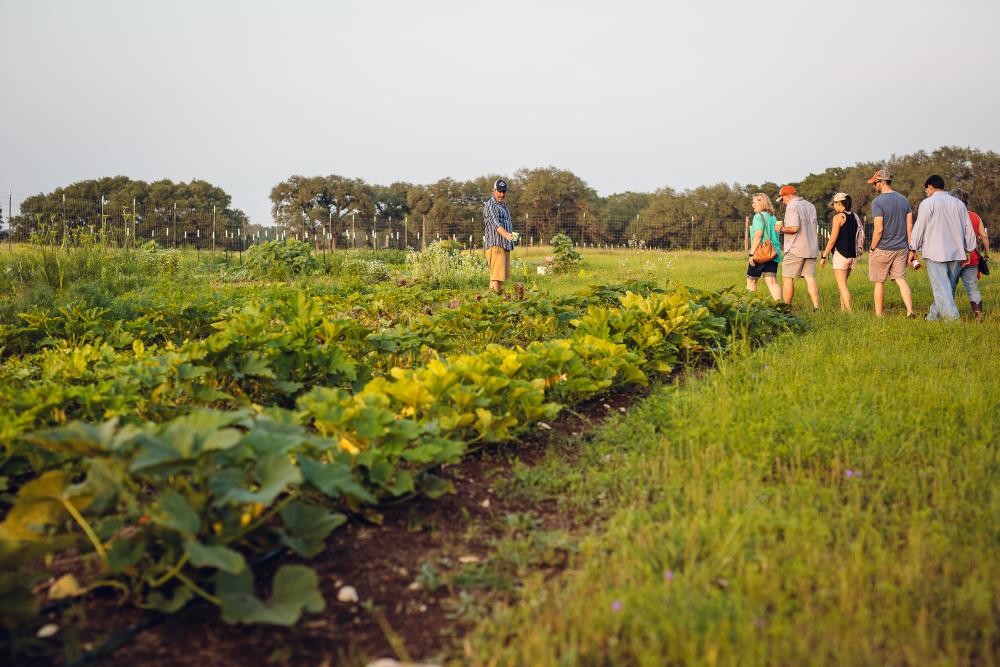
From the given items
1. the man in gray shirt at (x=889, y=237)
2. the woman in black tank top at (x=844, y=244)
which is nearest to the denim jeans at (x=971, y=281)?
the man in gray shirt at (x=889, y=237)

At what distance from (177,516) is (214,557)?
175mm

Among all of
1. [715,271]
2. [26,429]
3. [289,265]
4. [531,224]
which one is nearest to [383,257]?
[289,265]

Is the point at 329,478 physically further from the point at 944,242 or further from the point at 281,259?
the point at 281,259

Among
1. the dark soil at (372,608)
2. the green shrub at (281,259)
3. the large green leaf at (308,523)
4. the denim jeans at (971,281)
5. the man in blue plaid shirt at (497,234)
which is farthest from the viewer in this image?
the green shrub at (281,259)

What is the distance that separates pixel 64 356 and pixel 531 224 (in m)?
42.2

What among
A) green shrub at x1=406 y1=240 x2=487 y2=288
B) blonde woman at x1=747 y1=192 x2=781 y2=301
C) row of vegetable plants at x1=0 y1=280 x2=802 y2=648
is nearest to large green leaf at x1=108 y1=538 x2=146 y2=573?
row of vegetable plants at x1=0 y1=280 x2=802 y2=648

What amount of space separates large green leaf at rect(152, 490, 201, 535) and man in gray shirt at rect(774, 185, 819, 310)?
28.2ft

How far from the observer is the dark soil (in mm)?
2111

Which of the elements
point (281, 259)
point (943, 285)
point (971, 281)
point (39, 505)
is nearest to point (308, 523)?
point (39, 505)

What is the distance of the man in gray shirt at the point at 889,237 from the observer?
348 inches

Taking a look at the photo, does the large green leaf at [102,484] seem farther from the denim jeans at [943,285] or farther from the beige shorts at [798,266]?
the beige shorts at [798,266]

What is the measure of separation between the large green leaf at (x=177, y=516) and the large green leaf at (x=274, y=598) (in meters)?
0.22

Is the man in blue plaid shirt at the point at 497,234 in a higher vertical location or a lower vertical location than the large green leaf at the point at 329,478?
higher

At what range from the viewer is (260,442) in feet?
7.87
